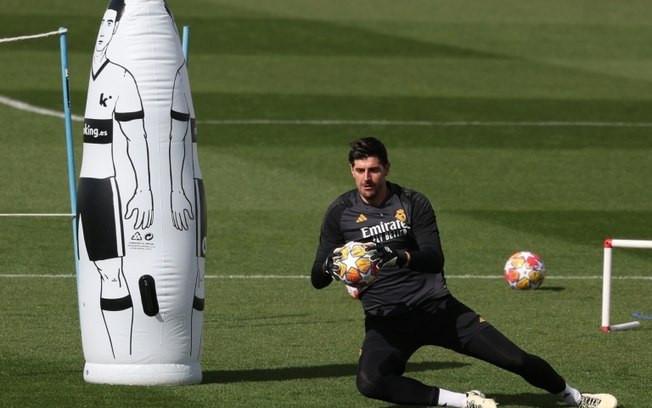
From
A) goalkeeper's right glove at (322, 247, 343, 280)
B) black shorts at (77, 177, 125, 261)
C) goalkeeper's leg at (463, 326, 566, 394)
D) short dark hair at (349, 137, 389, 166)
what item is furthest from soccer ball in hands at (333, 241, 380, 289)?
black shorts at (77, 177, 125, 261)

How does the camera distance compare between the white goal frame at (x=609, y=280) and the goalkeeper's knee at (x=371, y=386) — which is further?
the white goal frame at (x=609, y=280)

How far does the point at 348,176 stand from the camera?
25.1 meters

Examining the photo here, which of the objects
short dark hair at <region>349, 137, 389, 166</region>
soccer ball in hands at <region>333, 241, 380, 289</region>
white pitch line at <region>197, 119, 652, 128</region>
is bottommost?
soccer ball in hands at <region>333, 241, 380, 289</region>

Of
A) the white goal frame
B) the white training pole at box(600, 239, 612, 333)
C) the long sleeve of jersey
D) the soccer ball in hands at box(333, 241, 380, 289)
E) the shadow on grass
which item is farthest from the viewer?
the white training pole at box(600, 239, 612, 333)

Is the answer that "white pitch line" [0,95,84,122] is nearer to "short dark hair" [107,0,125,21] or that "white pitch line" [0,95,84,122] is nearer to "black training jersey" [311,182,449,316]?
"short dark hair" [107,0,125,21]

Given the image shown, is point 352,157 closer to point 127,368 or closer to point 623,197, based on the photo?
point 127,368

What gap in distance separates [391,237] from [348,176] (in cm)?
1410

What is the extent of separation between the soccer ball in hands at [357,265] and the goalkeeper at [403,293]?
0.29m

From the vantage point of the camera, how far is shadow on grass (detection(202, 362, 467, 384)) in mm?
12250

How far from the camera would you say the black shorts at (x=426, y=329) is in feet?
36.0

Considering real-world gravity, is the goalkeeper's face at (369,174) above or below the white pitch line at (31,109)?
below

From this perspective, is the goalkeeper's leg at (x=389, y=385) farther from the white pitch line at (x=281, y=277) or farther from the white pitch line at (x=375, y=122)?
the white pitch line at (x=375, y=122)

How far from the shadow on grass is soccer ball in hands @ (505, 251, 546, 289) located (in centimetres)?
406

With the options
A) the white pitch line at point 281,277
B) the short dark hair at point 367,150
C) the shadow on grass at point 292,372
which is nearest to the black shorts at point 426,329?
the short dark hair at point 367,150
